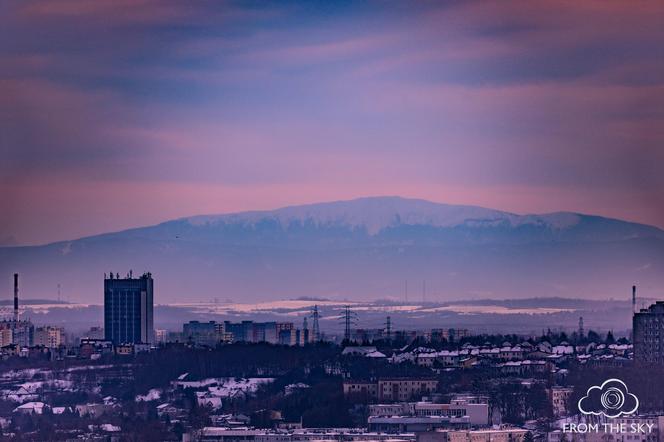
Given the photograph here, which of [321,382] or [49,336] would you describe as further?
[49,336]

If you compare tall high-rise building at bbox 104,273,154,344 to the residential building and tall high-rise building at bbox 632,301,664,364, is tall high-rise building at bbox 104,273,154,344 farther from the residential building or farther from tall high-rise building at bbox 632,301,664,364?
tall high-rise building at bbox 632,301,664,364

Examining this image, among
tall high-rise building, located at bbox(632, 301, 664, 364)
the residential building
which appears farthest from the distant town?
the residential building

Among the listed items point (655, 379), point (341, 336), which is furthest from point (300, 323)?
point (655, 379)

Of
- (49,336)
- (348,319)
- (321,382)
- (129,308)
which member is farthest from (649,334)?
(49,336)

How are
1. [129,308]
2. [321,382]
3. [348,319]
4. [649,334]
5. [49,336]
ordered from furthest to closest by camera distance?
[49,336] < [129,308] < [348,319] < [649,334] < [321,382]

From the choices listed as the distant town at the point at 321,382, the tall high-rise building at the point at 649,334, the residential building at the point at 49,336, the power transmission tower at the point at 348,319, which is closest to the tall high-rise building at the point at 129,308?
the distant town at the point at 321,382

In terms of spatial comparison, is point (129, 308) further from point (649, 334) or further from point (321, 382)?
point (649, 334)
